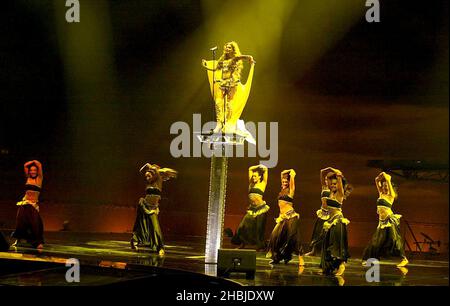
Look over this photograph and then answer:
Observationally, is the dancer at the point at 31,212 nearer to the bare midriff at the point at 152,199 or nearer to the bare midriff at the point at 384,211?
the bare midriff at the point at 152,199

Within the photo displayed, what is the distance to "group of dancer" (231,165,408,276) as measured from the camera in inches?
288

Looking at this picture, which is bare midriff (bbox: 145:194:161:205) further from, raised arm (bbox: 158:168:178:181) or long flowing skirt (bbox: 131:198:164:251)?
raised arm (bbox: 158:168:178:181)

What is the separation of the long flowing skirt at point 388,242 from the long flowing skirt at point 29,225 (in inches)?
180

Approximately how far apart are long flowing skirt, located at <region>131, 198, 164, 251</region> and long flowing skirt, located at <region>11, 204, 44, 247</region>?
1.35 m

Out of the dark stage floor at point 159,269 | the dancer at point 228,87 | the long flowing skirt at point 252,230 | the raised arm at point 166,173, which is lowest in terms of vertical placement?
the dark stage floor at point 159,269

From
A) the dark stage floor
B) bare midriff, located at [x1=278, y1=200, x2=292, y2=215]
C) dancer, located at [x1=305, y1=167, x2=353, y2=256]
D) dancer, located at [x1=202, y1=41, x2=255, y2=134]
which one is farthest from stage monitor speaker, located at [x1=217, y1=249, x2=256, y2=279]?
bare midriff, located at [x1=278, y1=200, x2=292, y2=215]

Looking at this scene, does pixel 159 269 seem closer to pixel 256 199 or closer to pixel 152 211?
pixel 152 211

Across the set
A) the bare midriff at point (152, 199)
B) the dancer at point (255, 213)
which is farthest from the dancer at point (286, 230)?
the bare midriff at point (152, 199)

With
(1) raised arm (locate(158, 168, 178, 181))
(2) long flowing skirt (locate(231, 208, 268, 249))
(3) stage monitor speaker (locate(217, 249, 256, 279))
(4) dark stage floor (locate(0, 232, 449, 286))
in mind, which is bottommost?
(4) dark stage floor (locate(0, 232, 449, 286))

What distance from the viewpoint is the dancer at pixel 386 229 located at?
347 inches

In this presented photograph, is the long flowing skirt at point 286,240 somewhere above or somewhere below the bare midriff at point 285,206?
below

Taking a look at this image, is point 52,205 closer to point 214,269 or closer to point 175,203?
point 175,203
